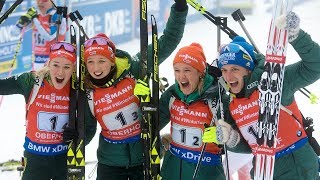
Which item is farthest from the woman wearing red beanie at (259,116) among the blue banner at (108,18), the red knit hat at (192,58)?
the blue banner at (108,18)

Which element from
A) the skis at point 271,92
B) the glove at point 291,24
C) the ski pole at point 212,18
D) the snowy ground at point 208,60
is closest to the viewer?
the glove at point 291,24

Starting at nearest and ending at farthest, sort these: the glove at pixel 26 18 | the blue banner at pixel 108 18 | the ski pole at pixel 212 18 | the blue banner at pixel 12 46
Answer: the ski pole at pixel 212 18, the glove at pixel 26 18, the blue banner at pixel 12 46, the blue banner at pixel 108 18

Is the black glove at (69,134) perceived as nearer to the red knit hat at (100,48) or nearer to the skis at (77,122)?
the skis at (77,122)

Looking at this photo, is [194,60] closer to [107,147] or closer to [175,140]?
[175,140]

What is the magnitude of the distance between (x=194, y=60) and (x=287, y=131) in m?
0.72

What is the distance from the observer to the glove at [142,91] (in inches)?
130

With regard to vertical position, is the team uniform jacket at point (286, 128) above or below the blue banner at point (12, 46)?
below

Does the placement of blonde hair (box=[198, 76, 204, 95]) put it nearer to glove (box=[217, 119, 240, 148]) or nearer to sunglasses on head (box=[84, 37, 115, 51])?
glove (box=[217, 119, 240, 148])

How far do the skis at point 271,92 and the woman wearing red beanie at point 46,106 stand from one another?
1.30m

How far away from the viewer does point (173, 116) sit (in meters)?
3.39

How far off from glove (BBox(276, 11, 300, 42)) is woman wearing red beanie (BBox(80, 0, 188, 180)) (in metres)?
0.95

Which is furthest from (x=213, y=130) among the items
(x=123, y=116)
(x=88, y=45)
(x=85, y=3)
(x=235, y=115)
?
(x=85, y=3)

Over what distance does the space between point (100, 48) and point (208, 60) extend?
21.5ft

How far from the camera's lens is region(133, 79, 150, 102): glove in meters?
3.30
